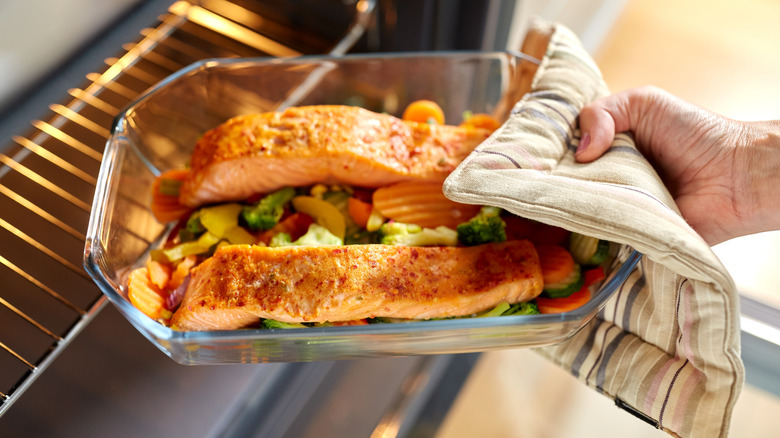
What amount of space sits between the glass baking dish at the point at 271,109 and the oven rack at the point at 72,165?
3.9 inches

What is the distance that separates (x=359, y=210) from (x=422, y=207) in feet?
0.39

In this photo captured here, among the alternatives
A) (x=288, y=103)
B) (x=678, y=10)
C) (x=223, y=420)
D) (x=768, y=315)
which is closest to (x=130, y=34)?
(x=288, y=103)

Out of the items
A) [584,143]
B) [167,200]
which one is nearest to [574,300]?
[584,143]

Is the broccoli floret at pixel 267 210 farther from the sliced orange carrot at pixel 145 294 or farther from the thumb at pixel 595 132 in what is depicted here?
the thumb at pixel 595 132

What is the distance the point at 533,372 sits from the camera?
1.62m

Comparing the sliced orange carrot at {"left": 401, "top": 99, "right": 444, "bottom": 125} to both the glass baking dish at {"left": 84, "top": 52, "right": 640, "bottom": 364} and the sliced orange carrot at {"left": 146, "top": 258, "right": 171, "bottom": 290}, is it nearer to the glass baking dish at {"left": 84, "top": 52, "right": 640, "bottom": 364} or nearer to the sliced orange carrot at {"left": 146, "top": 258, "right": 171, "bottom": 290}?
the glass baking dish at {"left": 84, "top": 52, "right": 640, "bottom": 364}

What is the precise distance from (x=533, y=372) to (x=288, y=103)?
932mm

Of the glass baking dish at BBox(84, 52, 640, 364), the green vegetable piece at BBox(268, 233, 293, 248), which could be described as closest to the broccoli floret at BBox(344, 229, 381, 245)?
the green vegetable piece at BBox(268, 233, 293, 248)

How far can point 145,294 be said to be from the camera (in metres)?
1.01

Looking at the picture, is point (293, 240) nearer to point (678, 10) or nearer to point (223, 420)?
point (223, 420)

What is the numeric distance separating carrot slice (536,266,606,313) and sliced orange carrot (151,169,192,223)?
0.68 meters

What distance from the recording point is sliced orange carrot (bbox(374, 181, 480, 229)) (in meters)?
1.08

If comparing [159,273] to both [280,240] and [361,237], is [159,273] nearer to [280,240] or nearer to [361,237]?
[280,240]

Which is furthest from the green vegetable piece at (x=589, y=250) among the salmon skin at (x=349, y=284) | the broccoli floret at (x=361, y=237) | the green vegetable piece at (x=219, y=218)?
the green vegetable piece at (x=219, y=218)
